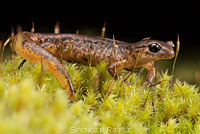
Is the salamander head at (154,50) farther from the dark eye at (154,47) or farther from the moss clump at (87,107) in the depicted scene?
the moss clump at (87,107)

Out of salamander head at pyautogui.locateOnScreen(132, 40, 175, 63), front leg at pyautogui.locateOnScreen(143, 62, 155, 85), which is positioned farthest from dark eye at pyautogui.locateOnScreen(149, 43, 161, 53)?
front leg at pyautogui.locateOnScreen(143, 62, 155, 85)

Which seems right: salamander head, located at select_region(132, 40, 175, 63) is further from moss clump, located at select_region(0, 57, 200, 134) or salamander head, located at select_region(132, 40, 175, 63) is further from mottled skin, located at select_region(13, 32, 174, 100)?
moss clump, located at select_region(0, 57, 200, 134)

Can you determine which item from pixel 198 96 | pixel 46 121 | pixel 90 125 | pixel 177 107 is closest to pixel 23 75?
pixel 90 125

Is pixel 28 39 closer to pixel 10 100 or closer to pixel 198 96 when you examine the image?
pixel 10 100

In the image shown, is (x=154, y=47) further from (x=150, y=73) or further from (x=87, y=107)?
(x=87, y=107)

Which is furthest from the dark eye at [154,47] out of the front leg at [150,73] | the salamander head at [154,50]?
the front leg at [150,73]

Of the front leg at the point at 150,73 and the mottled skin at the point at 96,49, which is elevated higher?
the mottled skin at the point at 96,49
